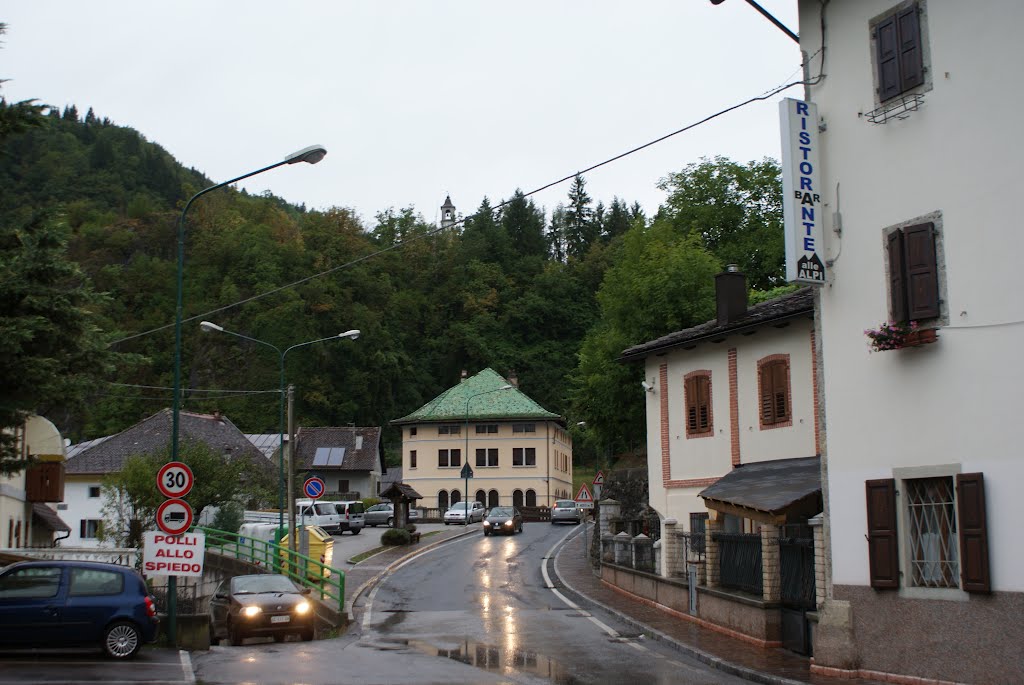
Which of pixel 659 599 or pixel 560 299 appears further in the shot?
pixel 560 299

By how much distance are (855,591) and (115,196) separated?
109369 mm

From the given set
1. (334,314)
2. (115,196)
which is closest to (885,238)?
(334,314)

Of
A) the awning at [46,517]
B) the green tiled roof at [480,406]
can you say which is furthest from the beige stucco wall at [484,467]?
the awning at [46,517]

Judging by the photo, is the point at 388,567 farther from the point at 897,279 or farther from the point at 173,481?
the point at 897,279

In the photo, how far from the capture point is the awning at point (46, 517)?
138ft

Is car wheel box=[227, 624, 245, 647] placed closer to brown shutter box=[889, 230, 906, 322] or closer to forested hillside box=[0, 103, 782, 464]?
brown shutter box=[889, 230, 906, 322]

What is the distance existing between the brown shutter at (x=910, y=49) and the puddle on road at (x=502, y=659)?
9.59 m

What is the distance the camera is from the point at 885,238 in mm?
→ 15219

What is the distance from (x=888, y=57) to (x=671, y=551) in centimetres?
1352

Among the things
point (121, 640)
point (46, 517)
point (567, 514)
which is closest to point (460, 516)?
point (567, 514)

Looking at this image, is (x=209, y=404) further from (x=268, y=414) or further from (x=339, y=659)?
(x=339, y=659)

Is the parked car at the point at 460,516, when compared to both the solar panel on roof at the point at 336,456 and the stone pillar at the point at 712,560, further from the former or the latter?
the stone pillar at the point at 712,560

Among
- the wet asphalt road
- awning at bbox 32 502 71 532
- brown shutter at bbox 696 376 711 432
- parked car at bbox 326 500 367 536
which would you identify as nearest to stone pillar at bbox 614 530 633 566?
the wet asphalt road

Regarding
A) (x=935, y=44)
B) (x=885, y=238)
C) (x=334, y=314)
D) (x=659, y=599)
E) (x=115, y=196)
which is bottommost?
(x=659, y=599)
